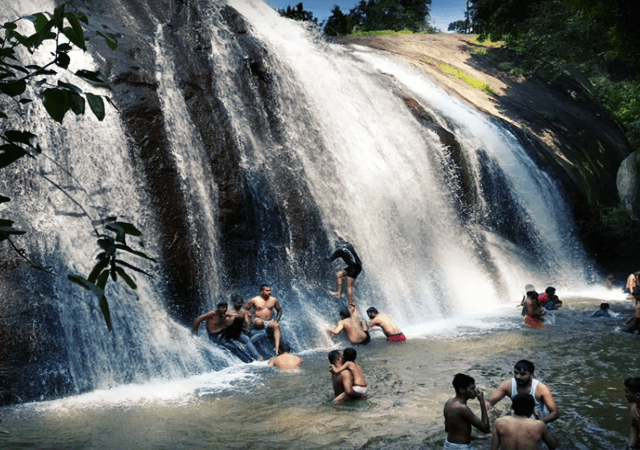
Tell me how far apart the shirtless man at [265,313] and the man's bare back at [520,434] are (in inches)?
249

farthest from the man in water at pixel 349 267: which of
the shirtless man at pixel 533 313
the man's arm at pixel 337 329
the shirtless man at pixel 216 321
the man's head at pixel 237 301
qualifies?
the shirtless man at pixel 533 313

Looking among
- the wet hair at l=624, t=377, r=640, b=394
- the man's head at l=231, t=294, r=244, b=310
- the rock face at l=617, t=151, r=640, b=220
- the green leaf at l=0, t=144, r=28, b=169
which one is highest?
the rock face at l=617, t=151, r=640, b=220

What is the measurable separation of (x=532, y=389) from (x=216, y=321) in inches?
262

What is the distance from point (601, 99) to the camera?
30.8 m

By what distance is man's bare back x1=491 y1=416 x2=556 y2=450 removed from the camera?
5.45 m

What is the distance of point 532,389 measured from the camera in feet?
20.7

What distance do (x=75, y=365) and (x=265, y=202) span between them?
627cm

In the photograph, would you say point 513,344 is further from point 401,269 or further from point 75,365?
point 75,365

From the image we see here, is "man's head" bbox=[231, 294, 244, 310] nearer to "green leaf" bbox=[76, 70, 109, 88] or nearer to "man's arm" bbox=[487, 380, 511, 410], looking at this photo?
"man's arm" bbox=[487, 380, 511, 410]

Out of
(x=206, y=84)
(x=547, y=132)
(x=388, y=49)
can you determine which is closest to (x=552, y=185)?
(x=547, y=132)

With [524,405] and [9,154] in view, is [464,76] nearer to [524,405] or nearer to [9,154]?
[524,405]

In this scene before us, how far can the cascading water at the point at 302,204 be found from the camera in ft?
35.2

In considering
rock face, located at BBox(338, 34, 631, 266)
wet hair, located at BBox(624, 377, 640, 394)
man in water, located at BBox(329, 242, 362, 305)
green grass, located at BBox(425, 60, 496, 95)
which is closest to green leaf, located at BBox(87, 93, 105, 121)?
wet hair, located at BBox(624, 377, 640, 394)

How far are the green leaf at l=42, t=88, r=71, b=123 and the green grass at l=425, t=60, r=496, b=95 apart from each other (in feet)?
89.1
